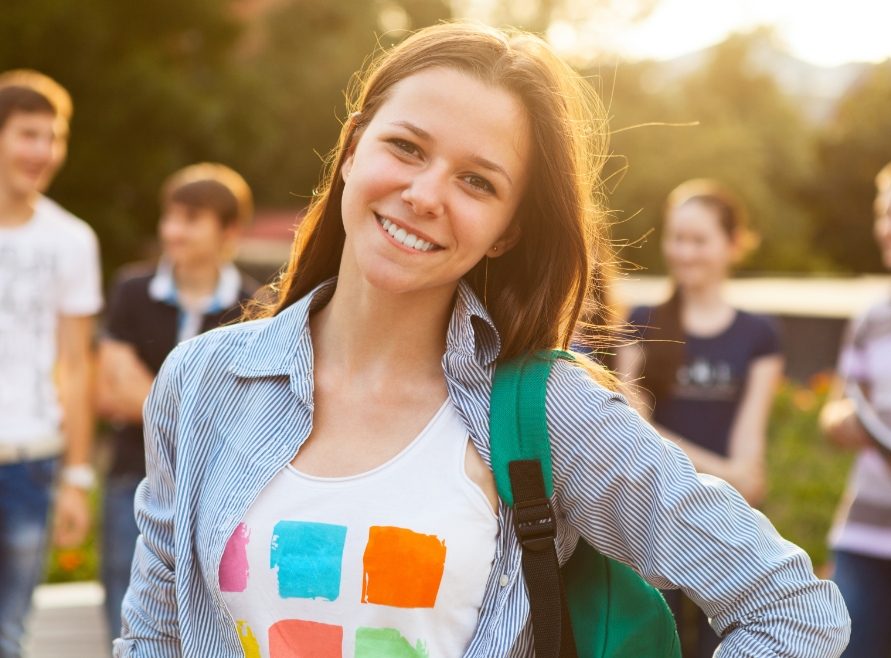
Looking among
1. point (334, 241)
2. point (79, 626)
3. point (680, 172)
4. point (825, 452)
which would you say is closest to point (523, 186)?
point (334, 241)

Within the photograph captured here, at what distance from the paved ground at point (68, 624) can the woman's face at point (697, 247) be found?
3106 millimetres

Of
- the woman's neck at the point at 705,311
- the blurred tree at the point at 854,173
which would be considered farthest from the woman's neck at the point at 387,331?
the blurred tree at the point at 854,173

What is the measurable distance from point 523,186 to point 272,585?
82 centimetres

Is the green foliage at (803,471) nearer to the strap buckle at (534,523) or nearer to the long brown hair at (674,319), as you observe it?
the long brown hair at (674,319)

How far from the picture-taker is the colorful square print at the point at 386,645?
1663mm

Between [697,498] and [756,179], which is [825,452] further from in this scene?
[756,179]

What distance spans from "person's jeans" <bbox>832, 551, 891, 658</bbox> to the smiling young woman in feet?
6.62

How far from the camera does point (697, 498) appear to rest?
65.2 inches

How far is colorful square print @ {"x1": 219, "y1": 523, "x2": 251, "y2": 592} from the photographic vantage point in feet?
5.60

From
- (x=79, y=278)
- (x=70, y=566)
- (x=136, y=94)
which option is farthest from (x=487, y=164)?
(x=136, y=94)

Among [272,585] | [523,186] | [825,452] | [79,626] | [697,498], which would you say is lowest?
[79,626]

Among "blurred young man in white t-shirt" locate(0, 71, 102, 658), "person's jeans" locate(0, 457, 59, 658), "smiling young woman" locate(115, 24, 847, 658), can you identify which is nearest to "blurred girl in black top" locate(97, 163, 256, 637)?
"blurred young man in white t-shirt" locate(0, 71, 102, 658)

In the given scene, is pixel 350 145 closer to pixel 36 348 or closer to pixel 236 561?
pixel 236 561

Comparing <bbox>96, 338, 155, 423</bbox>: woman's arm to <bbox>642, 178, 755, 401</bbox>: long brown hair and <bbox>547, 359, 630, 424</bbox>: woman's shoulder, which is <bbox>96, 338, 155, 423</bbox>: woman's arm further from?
<bbox>547, 359, 630, 424</bbox>: woman's shoulder
